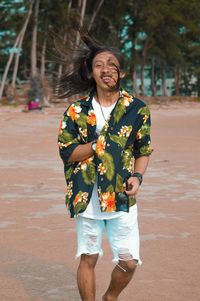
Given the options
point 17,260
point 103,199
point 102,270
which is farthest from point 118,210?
point 17,260

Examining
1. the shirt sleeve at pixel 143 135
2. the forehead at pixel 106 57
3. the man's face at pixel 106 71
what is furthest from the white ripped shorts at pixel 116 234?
the forehead at pixel 106 57

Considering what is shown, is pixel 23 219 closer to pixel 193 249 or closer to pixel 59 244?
pixel 59 244

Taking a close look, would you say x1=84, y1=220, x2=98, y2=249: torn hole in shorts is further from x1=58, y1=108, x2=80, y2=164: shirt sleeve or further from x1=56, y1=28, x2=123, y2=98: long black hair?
x1=56, y1=28, x2=123, y2=98: long black hair

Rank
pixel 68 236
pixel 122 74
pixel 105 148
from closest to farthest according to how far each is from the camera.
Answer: pixel 105 148 → pixel 122 74 → pixel 68 236

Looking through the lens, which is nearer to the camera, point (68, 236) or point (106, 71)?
point (106, 71)

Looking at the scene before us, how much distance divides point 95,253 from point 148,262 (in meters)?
1.78

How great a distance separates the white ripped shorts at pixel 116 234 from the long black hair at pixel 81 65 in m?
0.79

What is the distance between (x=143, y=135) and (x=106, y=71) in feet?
1.37

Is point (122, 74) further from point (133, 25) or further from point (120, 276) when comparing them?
point (133, 25)

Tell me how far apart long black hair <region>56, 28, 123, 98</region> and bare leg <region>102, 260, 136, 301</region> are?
1042 millimetres

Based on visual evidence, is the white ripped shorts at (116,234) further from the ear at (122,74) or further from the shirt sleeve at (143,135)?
the ear at (122,74)

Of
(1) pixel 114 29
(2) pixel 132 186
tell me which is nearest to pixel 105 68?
(2) pixel 132 186

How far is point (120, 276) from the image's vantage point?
381cm

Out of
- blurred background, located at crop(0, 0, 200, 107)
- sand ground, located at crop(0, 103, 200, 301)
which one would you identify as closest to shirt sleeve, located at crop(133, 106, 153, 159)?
sand ground, located at crop(0, 103, 200, 301)
